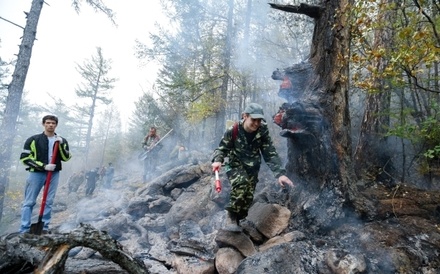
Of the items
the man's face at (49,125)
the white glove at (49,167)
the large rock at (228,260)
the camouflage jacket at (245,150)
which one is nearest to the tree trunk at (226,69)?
the man's face at (49,125)

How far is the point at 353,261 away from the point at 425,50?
99.8 inches

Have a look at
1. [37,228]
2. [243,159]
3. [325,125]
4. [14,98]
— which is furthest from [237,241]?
[14,98]

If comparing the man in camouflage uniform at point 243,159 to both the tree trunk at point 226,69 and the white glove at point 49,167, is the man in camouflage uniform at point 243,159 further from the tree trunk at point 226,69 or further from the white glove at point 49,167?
the tree trunk at point 226,69

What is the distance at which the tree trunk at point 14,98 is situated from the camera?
24.8ft

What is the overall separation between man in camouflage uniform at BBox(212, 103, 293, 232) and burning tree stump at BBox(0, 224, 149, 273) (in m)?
1.72

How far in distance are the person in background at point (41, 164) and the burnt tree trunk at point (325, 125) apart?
165 inches

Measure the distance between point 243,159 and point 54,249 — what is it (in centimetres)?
263

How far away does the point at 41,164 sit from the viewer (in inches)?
175

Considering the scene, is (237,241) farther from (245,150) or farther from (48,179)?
(48,179)

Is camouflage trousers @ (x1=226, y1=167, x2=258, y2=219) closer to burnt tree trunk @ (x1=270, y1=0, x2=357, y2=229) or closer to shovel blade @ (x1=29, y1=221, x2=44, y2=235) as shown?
burnt tree trunk @ (x1=270, y1=0, x2=357, y2=229)

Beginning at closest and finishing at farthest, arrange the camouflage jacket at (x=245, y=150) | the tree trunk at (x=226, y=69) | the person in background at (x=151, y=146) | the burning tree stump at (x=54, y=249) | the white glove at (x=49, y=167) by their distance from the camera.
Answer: the burning tree stump at (x=54, y=249) → the camouflage jacket at (x=245, y=150) → the white glove at (x=49, y=167) → the person in background at (x=151, y=146) → the tree trunk at (x=226, y=69)

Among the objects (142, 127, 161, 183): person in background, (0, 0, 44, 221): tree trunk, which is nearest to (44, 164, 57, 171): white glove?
(0, 0, 44, 221): tree trunk

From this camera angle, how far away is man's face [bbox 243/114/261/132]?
369 cm

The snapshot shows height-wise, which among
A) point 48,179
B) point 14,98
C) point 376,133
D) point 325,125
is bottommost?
point 48,179
